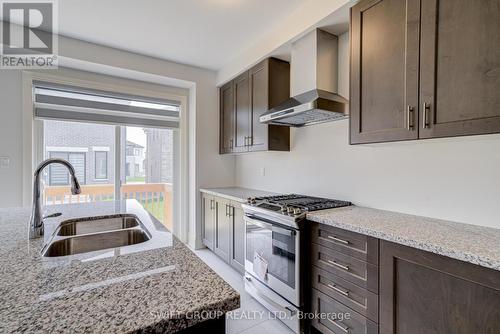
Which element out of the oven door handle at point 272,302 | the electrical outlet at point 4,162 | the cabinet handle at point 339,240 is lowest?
the oven door handle at point 272,302

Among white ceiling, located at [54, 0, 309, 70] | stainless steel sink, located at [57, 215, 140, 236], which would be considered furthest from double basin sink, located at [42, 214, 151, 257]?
white ceiling, located at [54, 0, 309, 70]

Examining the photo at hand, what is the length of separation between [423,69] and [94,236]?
205cm

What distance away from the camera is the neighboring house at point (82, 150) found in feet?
9.93

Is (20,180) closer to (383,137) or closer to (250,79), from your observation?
(250,79)

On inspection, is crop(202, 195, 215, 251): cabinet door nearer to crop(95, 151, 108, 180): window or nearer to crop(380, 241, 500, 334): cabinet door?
crop(95, 151, 108, 180): window

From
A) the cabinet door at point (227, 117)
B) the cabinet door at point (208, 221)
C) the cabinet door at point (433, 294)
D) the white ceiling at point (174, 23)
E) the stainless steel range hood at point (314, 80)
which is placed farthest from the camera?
the cabinet door at point (227, 117)

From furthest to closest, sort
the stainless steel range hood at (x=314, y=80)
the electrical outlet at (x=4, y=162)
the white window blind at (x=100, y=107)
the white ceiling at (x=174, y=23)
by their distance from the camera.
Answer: the white window blind at (x=100, y=107)
the electrical outlet at (x=4, y=162)
the white ceiling at (x=174, y=23)
the stainless steel range hood at (x=314, y=80)

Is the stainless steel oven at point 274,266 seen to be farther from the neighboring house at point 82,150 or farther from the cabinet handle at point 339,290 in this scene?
the neighboring house at point 82,150

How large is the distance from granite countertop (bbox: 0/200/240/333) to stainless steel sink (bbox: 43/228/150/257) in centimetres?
14

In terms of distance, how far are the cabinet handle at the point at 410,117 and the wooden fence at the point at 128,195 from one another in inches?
128

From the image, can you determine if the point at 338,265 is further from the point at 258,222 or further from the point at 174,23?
the point at 174,23

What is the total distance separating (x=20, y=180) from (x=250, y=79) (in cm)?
284

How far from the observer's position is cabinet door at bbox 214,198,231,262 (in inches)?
116

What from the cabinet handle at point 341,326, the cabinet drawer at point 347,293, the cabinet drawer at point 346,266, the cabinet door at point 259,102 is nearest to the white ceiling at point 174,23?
the cabinet door at point 259,102
